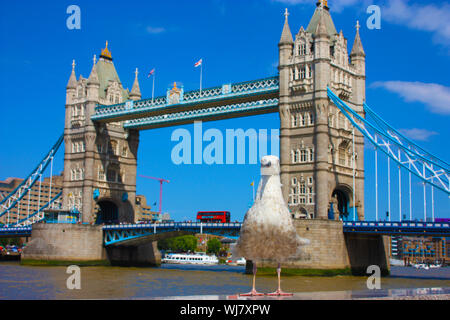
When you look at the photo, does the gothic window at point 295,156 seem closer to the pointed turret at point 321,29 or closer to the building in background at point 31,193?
the pointed turret at point 321,29

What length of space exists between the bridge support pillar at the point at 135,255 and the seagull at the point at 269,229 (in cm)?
4549

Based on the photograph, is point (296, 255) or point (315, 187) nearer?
point (296, 255)

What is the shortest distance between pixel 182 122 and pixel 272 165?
42.1 metres

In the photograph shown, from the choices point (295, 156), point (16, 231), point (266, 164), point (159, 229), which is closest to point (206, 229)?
point (159, 229)

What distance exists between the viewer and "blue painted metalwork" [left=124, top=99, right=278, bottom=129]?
169ft

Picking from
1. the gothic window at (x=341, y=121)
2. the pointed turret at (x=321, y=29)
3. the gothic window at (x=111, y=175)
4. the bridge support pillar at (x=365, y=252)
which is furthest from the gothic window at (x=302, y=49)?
the gothic window at (x=111, y=175)

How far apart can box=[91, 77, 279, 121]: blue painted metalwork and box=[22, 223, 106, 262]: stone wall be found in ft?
39.7

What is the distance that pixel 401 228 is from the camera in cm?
4112

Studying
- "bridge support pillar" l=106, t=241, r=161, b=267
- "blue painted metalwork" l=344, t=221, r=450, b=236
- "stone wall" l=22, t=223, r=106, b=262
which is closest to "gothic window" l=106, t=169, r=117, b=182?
"bridge support pillar" l=106, t=241, r=161, b=267

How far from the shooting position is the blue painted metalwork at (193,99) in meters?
51.4

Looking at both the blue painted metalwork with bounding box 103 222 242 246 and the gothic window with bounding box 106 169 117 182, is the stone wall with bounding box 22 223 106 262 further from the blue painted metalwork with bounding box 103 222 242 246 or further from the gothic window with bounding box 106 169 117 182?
the gothic window with bounding box 106 169 117 182
